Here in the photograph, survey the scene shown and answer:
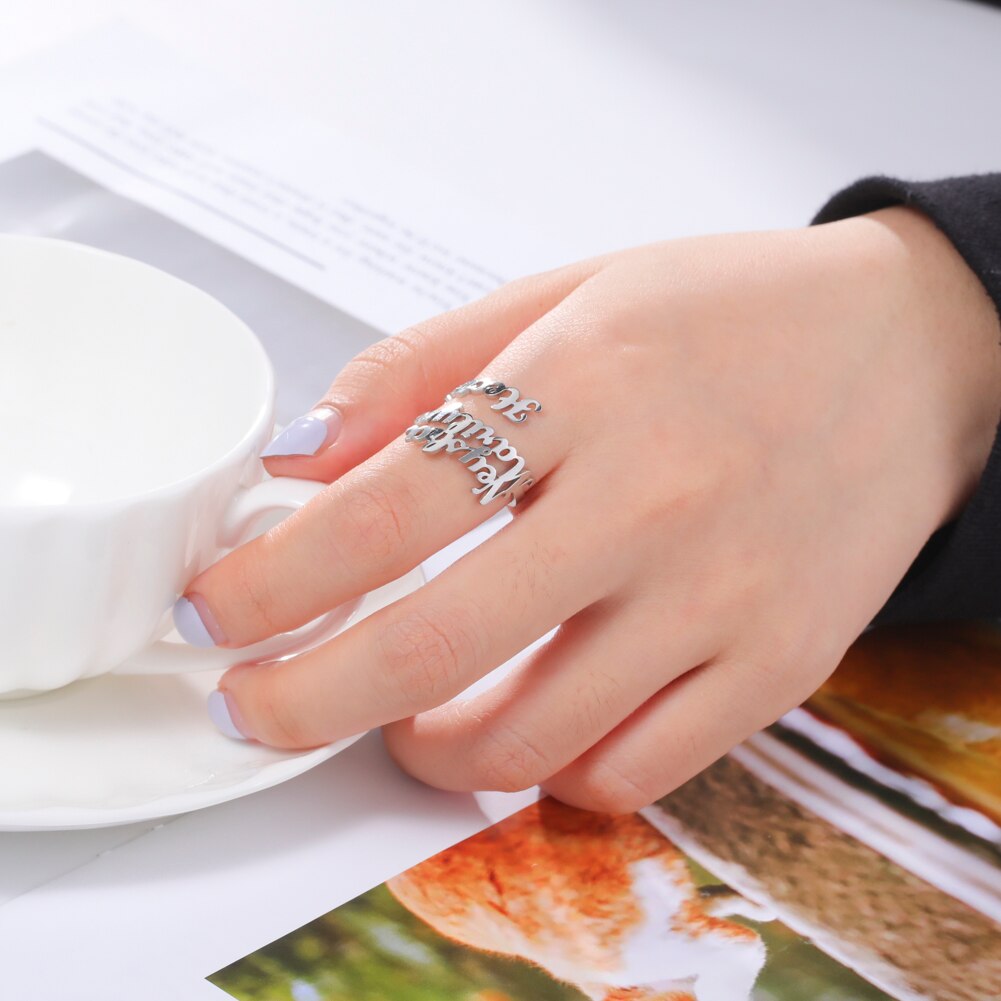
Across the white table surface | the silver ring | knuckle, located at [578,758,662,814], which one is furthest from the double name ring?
the white table surface

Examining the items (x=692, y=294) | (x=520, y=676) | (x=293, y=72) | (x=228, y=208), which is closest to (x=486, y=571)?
(x=520, y=676)

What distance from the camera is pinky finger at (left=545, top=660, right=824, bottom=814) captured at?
0.45 metres

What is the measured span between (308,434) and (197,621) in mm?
83

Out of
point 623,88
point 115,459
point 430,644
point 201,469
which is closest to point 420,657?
point 430,644

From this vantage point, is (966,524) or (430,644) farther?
(966,524)

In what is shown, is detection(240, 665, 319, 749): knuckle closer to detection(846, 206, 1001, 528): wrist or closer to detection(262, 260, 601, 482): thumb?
detection(262, 260, 601, 482): thumb

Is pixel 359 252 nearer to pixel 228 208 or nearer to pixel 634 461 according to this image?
pixel 228 208

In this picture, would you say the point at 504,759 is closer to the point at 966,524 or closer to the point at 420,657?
the point at 420,657

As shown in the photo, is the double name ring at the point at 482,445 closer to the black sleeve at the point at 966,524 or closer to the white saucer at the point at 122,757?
the white saucer at the point at 122,757

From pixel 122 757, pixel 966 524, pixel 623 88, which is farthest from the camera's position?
pixel 623 88

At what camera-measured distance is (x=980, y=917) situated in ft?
1.47

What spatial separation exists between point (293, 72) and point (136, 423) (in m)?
0.46

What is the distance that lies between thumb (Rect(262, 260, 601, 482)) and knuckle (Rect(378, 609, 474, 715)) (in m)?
0.08

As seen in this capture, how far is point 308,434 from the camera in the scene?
0.47 metres
